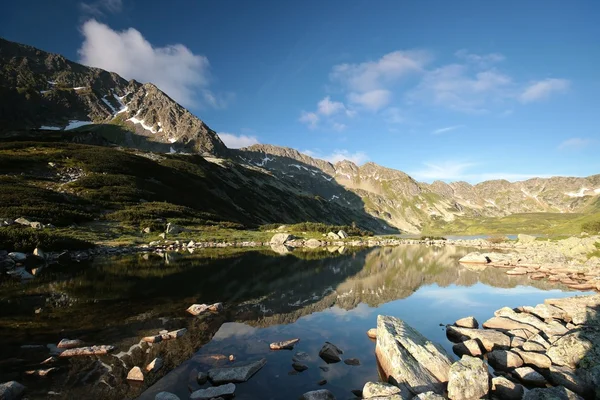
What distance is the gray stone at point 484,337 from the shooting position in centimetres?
1485

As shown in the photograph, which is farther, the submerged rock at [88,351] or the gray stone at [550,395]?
the submerged rock at [88,351]

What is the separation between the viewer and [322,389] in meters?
10.7

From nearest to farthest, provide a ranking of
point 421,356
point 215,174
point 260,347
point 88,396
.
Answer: point 88,396
point 421,356
point 260,347
point 215,174

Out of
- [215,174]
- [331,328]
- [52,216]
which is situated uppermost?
[215,174]

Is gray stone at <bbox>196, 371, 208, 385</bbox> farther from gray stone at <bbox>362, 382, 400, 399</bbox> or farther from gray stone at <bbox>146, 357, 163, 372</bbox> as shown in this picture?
gray stone at <bbox>362, 382, 400, 399</bbox>

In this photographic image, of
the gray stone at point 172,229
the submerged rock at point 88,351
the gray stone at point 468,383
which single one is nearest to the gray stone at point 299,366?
the gray stone at point 468,383

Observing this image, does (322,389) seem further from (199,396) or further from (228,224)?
(228,224)

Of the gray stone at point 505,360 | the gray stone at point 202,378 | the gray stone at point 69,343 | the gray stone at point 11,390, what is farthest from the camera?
the gray stone at point 69,343

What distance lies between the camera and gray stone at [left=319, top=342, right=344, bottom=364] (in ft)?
44.9

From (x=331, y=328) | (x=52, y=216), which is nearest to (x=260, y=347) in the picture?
(x=331, y=328)

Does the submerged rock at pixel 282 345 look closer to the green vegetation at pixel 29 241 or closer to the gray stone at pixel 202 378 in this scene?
the gray stone at pixel 202 378

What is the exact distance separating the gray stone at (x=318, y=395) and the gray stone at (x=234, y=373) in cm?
248

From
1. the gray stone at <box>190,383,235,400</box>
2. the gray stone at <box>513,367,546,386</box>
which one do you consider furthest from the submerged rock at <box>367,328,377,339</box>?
the gray stone at <box>190,383,235,400</box>

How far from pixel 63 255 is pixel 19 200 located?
890 inches
